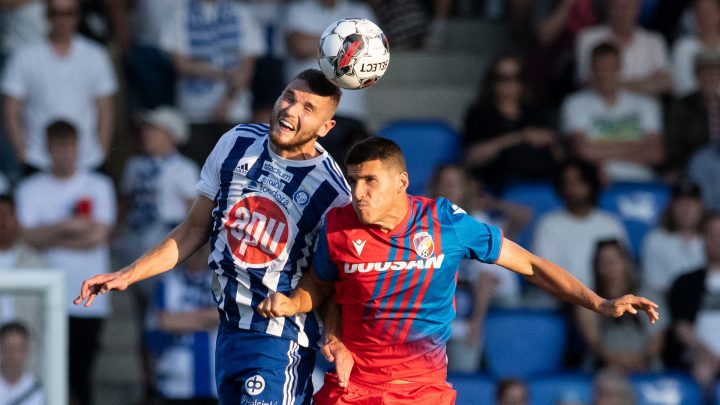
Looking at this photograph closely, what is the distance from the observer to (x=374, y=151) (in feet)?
19.7

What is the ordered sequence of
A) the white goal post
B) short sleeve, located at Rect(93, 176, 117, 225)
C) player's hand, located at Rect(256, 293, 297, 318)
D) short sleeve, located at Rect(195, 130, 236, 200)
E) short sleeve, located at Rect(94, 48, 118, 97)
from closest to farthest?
player's hand, located at Rect(256, 293, 297, 318) < short sleeve, located at Rect(195, 130, 236, 200) < the white goal post < short sleeve, located at Rect(93, 176, 117, 225) < short sleeve, located at Rect(94, 48, 118, 97)

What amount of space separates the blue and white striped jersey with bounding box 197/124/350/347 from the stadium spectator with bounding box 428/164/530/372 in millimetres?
3667

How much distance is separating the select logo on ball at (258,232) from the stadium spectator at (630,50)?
5932 mm

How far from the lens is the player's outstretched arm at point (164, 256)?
5980 millimetres

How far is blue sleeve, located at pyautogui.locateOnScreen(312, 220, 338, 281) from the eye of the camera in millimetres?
6090

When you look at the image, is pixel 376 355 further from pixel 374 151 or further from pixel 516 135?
pixel 516 135

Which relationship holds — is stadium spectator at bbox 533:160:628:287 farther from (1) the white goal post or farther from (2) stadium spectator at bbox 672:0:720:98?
(1) the white goal post

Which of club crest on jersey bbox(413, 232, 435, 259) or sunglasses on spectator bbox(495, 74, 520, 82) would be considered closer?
club crest on jersey bbox(413, 232, 435, 259)

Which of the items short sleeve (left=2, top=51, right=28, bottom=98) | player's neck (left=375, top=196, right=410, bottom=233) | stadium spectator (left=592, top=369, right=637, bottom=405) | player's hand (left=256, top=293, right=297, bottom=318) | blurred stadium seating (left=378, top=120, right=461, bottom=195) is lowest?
stadium spectator (left=592, top=369, right=637, bottom=405)

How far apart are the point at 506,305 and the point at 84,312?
3.01 meters

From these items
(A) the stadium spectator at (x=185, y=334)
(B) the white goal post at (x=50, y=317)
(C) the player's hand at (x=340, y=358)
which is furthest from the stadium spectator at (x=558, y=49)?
(C) the player's hand at (x=340, y=358)

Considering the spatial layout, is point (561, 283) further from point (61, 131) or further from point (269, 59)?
point (269, 59)

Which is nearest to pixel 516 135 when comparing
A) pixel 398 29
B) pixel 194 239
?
pixel 398 29

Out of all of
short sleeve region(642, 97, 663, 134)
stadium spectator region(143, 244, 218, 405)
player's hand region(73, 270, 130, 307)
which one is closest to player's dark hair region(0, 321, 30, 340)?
stadium spectator region(143, 244, 218, 405)
